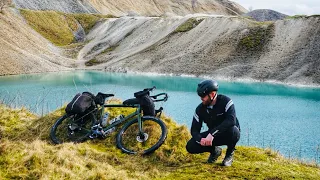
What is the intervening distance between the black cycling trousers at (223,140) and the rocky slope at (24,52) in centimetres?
6939

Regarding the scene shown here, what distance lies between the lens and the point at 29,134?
41.7ft

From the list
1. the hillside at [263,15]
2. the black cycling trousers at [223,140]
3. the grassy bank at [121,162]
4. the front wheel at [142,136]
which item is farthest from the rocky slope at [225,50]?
the hillside at [263,15]

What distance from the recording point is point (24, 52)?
3206 inches

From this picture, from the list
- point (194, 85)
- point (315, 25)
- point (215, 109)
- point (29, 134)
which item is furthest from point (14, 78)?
point (315, 25)

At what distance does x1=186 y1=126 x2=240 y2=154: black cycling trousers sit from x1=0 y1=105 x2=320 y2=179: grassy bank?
1.36 ft

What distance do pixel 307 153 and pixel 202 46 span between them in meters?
67.4

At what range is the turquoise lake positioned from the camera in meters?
25.1

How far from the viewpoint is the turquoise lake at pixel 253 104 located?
25.1 meters

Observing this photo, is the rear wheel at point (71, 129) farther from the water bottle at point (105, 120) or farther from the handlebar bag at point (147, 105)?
the handlebar bag at point (147, 105)

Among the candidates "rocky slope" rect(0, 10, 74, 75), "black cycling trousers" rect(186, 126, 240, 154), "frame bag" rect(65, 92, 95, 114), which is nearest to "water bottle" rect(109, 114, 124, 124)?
"frame bag" rect(65, 92, 95, 114)

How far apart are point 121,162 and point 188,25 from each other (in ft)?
314

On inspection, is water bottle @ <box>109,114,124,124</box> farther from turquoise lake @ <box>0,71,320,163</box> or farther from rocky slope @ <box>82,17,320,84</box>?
rocky slope @ <box>82,17,320,84</box>

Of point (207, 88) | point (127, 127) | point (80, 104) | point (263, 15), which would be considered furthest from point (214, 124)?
point (263, 15)

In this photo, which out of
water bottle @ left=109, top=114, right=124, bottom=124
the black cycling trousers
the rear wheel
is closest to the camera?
the black cycling trousers
